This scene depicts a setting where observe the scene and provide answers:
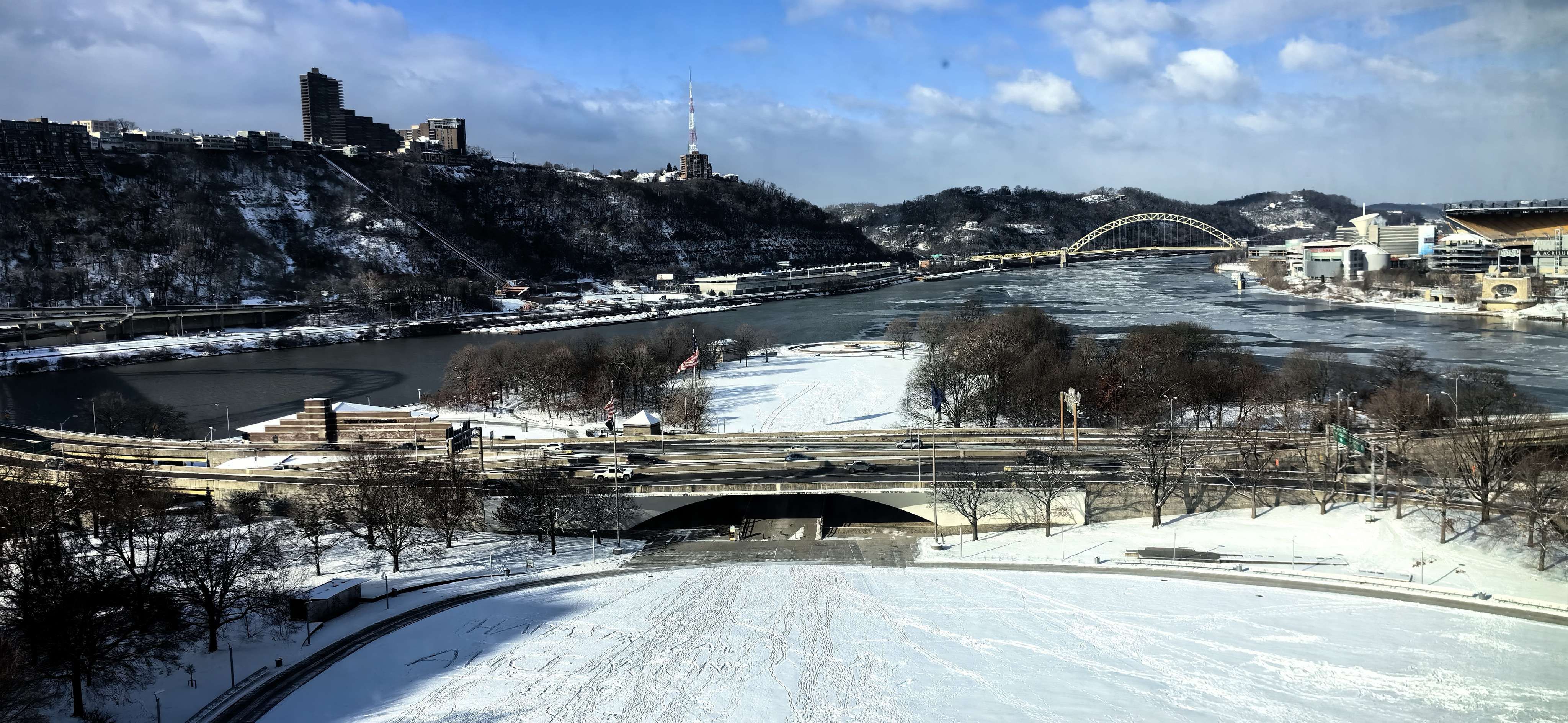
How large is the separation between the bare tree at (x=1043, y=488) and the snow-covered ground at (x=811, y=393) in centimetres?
764

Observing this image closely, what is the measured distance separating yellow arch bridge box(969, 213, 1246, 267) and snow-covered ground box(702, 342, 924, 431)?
88.8m

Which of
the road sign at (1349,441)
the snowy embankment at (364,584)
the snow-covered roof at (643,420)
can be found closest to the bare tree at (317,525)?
the snowy embankment at (364,584)

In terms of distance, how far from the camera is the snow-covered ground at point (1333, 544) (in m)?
14.2

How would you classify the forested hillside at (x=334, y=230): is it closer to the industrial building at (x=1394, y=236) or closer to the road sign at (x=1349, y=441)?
the industrial building at (x=1394, y=236)

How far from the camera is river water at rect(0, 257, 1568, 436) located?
119 feet

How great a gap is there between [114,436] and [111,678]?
17.5m

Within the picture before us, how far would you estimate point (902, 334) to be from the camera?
1823 inches

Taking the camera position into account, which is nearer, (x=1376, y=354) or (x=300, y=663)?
(x=300, y=663)

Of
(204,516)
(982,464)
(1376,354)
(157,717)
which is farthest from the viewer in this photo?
(1376,354)

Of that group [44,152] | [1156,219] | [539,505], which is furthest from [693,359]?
[1156,219]

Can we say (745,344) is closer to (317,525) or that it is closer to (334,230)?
(317,525)

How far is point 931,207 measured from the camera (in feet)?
605

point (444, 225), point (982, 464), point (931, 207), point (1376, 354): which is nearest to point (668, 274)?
point (444, 225)

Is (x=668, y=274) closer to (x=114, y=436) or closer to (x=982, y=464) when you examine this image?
(x=114, y=436)
